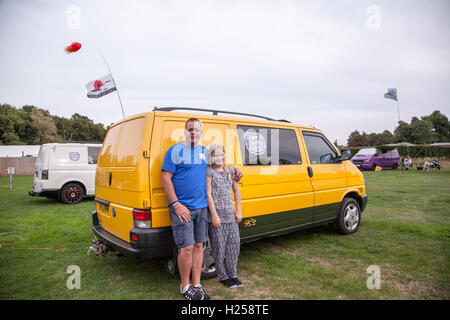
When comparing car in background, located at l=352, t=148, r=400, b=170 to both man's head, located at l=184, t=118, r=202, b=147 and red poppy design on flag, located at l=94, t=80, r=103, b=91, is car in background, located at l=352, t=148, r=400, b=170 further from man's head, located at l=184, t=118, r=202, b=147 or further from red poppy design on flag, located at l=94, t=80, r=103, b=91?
man's head, located at l=184, t=118, r=202, b=147

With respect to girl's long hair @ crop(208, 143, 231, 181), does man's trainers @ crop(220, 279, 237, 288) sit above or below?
below

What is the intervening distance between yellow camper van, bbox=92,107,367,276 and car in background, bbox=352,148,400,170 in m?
19.7

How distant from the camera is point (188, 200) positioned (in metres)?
2.85

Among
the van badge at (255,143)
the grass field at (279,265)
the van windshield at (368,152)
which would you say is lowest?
the grass field at (279,265)

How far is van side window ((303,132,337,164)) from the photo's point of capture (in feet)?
15.5

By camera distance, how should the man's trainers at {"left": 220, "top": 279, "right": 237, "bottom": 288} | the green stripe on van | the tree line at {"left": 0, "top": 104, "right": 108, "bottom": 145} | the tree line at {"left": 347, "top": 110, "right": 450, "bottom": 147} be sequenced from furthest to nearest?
the tree line at {"left": 347, "top": 110, "right": 450, "bottom": 147} < the tree line at {"left": 0, "top": 104, "right": 108, "bottom": 145} < the green stripe on van < the man's trainers at {"left": 220, "top": 279, "right": 237, "bottom": 288}

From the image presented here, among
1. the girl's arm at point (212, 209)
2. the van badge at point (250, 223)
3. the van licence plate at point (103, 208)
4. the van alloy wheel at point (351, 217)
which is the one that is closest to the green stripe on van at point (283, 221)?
the van badge at point (250, 223)

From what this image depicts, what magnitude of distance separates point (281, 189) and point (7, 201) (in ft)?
34.2

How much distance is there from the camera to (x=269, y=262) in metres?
3.94

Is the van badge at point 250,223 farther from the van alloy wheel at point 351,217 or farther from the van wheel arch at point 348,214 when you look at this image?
the van alloy wheel at point 351,217

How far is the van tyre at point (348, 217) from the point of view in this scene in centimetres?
510

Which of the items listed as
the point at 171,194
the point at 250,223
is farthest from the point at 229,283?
the point at 171,194

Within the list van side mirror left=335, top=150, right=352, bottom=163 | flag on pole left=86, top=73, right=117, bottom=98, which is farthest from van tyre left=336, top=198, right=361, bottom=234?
flag on pole left=86, top=73, right=117, bottom=98

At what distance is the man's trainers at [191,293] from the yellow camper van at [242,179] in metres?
0.30
